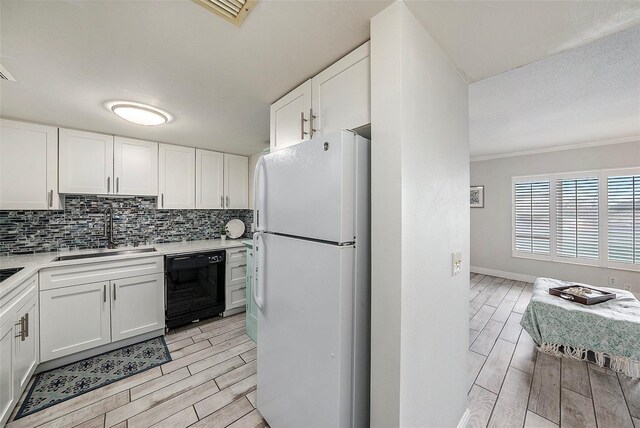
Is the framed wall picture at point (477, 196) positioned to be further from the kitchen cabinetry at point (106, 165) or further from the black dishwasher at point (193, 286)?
the kitchen cabinetry at point (106, 165)

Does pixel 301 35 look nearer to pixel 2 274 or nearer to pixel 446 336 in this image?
pixel 446 336

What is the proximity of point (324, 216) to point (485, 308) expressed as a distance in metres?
3.51

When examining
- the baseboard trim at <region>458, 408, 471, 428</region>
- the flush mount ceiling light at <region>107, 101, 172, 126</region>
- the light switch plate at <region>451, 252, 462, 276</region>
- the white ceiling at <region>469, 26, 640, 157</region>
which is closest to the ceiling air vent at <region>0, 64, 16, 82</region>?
the flush mount ceiling light at <region>107, 101, 172, 126</region>

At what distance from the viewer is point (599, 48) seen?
161 cm

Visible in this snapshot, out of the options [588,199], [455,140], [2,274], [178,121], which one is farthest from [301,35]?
[588,199]

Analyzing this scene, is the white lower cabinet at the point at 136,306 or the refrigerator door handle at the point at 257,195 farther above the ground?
the refrigerator door handle at the point at 257,195

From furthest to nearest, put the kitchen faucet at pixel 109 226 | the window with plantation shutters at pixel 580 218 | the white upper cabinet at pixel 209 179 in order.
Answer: the window with plantation shutters at pixel 580 218
the white upper cabinet at pixel 209 179
the kitchen faucet at pixel 109 226

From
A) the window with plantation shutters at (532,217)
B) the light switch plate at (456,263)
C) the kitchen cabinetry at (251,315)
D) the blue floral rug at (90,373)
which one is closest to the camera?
the light switch plate at (456,263)

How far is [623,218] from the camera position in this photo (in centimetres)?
362

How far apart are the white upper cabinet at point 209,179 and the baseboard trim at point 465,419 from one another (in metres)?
3.47

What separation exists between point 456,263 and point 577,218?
13.9ft

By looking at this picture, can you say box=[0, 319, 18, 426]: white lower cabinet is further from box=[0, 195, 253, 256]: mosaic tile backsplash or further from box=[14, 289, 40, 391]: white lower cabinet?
box=[0, 195, 253, 256]: mosaic tile backsplash

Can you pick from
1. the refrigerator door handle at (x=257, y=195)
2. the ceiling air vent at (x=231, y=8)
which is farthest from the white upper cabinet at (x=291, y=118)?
the ceiling air vent at (x=231, y=8)

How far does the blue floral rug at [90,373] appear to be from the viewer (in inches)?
Answer: 73.3
